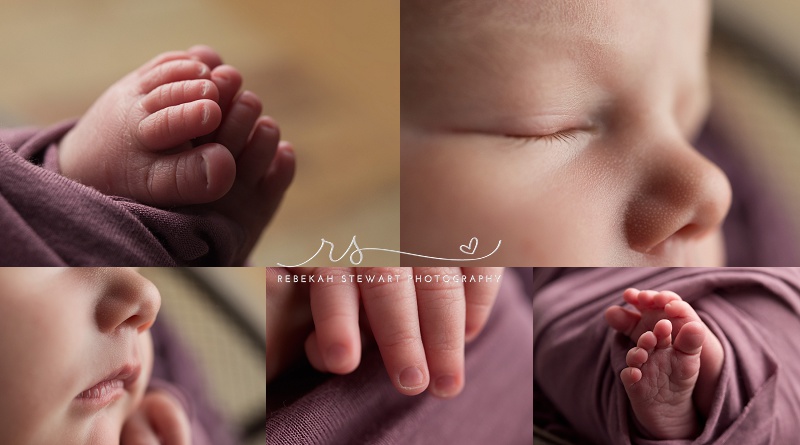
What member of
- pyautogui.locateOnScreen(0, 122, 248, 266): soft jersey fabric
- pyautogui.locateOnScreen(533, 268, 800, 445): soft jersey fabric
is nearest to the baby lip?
pyautogui.locateOnScreen(0, 122, 248, 266): soft jersey fabric

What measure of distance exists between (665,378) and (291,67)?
0.58 m

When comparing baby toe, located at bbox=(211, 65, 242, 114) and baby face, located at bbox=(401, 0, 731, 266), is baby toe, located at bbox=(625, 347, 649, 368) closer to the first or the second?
baby face, located at bbox=(401, 0, 731, 266)

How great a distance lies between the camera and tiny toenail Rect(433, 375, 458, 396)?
0.89 metres

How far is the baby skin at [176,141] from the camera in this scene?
798mm

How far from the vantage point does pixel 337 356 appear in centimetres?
87

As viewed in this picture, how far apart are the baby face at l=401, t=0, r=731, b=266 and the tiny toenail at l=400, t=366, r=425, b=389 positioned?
0.14 m

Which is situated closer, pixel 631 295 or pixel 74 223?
pixel 74 223

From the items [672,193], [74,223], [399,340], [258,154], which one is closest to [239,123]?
[258,154]

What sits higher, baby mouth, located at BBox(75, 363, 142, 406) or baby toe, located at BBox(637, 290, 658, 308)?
baby toe, located at BBox(637, 290, 658, 308)

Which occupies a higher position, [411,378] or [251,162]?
[251,162]

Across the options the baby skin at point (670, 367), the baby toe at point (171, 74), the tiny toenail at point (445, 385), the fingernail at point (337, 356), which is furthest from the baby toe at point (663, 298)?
the baby toe at point (171, 74)

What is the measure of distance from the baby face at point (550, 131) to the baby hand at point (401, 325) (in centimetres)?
5

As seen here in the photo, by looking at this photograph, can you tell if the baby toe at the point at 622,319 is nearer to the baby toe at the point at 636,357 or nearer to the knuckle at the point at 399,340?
the baby toe at the point at 636,357

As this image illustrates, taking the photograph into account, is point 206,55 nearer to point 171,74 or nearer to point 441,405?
point 171,74
